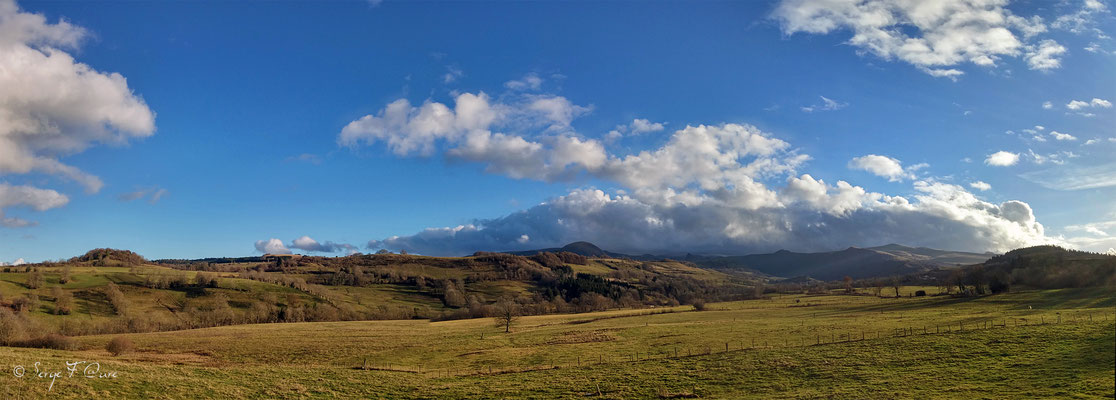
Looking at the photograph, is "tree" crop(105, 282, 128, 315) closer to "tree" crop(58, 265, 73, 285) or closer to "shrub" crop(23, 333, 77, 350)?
"tree" crop(58, 265, 73, 285)

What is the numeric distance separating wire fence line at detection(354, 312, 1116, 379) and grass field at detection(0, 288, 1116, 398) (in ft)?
0.79

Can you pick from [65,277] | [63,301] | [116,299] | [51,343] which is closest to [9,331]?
[51,343]

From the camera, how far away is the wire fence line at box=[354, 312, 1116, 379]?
2173 inches

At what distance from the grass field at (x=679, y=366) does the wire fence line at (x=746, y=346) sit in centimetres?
24

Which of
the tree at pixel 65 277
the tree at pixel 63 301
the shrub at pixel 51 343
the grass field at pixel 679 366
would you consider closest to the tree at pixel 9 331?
the shrub at pixel 51 343

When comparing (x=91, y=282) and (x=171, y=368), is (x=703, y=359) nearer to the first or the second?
(x=171, y=368)

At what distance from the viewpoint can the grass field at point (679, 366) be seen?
3494 centimetres

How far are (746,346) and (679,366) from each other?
53.2ft

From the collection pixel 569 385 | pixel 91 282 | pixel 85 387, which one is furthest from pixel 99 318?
pixel 569 385

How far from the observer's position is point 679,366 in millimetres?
50188

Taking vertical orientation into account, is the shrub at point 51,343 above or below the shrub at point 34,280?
below

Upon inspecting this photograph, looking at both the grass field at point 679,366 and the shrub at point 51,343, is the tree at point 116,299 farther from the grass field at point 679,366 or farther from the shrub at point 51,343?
the shrub at point 51,343

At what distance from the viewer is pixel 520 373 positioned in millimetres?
51062

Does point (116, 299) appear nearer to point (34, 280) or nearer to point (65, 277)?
point (34, 280)
